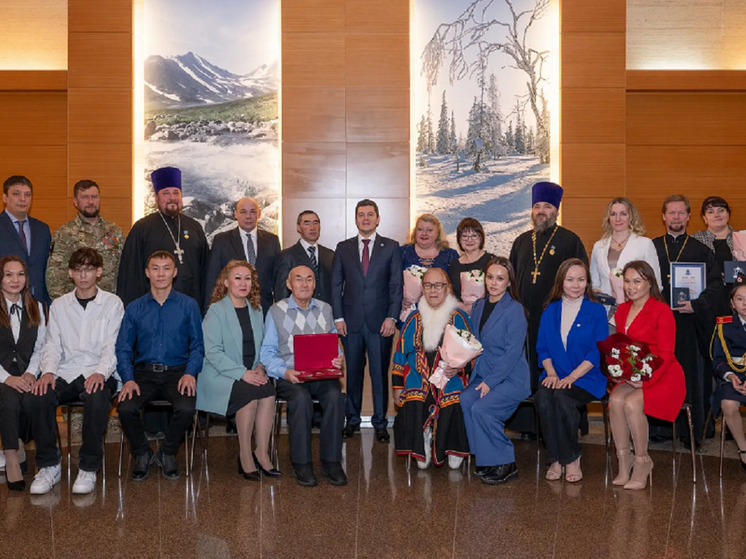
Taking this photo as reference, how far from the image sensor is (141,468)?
489 centimetres

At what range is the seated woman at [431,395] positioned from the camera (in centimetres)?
499

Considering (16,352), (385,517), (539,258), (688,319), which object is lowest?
(385,517)

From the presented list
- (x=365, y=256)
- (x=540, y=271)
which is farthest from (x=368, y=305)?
(x=540, y=271)

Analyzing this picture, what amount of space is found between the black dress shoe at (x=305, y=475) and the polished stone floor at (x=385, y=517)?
0.05 meters

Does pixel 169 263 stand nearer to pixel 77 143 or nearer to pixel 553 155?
pixel 77 143

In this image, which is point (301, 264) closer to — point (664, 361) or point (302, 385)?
point (302, 385)

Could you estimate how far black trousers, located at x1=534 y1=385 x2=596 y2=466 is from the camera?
190 inches

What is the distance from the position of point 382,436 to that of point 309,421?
4.03ft

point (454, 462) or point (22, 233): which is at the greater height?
point (22, 233)

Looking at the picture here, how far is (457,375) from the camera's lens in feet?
16.6

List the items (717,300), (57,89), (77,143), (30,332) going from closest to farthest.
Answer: (30,332)
(717,300)
(77,143)
(57,89)

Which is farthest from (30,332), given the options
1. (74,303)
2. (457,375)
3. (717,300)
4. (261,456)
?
(717,300)

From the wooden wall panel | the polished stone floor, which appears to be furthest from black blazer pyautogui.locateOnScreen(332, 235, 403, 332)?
the wooden wall panel

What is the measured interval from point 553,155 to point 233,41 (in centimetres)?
345
